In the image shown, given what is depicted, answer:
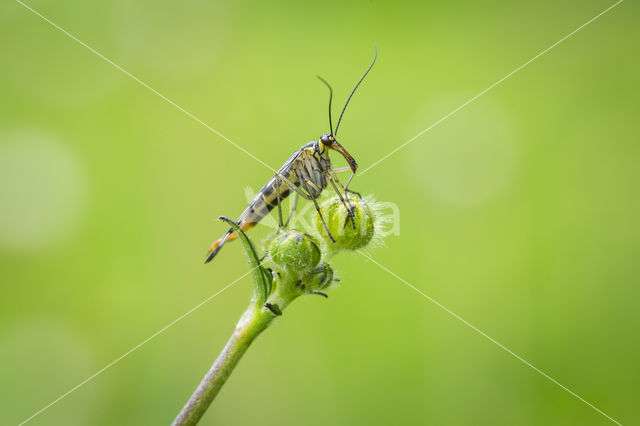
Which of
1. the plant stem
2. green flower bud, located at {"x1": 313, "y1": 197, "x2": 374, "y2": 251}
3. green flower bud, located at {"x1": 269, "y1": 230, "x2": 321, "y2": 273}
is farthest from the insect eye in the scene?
the plant stem

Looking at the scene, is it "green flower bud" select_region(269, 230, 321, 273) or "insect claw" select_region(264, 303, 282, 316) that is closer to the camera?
"insect claw" select_region(264, 303, 282, 316)

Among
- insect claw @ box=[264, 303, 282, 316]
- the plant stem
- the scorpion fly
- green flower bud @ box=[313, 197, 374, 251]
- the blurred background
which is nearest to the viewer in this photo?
the plant stem

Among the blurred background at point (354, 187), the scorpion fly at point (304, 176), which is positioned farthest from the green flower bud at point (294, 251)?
the blurred background at point (354, 187)

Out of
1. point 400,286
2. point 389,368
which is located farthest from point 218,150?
point 389,368

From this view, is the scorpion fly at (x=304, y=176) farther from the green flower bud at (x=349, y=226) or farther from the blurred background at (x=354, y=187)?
the green flower bud at (x=349, y=226)

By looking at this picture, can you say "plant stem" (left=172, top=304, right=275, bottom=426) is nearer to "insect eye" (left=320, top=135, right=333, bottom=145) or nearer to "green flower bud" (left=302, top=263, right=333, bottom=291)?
"green flower bud" (left=302, top=263, right=333, bottom=291)

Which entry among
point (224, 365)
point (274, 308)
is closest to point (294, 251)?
point (274, 308)

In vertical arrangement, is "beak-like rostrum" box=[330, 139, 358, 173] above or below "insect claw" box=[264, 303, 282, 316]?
above
